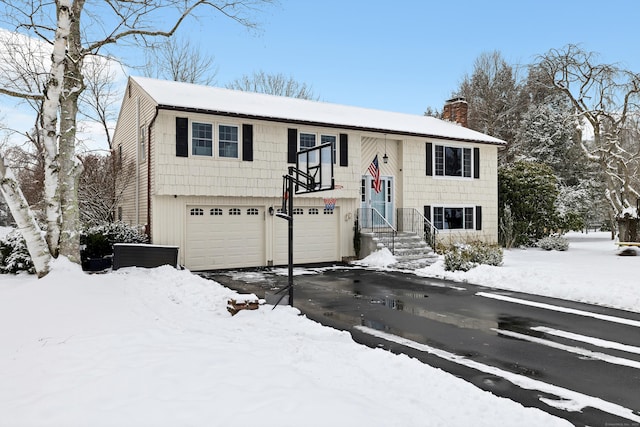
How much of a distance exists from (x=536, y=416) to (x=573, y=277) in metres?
8.55

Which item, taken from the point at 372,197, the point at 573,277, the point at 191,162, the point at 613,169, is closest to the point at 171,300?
the point at 191,162

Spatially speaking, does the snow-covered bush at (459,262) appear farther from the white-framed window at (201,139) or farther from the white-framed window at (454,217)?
the white-framed window at (201,139)

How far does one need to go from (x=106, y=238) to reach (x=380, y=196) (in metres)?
10.4

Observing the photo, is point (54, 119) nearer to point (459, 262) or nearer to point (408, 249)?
point (459, 262)

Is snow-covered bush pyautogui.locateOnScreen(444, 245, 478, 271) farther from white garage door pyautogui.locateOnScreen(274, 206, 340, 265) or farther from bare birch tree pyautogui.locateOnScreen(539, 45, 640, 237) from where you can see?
bare birch tree pyautogui.locateOnScreen(539, 45, 640, 237)

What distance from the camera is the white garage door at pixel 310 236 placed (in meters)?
15.1

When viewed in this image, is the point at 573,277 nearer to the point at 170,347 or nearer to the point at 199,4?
the point at 170,347

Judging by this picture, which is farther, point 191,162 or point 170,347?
point 191,162

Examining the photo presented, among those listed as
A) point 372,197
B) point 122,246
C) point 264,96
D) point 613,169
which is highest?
point 264,96

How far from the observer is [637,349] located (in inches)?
230

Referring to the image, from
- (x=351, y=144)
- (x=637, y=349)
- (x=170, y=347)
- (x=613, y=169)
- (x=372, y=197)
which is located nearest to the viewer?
(x=170, y=347)

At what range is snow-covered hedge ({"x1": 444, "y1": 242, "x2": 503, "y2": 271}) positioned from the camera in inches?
505

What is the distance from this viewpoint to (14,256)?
10516mm

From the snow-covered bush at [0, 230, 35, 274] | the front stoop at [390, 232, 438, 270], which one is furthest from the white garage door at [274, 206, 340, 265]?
the snow-covered bush at [0, 230, 35, 274]
